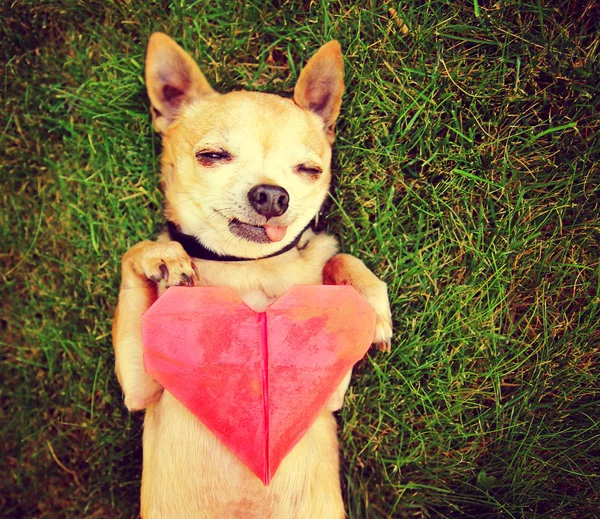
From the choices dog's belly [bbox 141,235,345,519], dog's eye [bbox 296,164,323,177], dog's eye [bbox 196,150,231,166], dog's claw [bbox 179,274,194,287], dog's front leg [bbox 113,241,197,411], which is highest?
dog's eye [bbox 196,150,231,166]

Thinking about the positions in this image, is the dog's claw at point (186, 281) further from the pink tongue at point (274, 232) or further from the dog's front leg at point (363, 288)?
the dog's front leg at point (363, 288)

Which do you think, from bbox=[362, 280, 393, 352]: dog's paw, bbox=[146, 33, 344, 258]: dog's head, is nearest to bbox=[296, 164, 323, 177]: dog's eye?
bbox=[146, 33, 344, 258]: dog's head

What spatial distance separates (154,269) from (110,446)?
1.66 m

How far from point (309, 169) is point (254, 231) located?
1.50 feet

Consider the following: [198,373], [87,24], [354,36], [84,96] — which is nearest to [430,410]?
[198,373]

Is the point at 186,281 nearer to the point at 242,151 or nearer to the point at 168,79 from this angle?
the point at 242,151

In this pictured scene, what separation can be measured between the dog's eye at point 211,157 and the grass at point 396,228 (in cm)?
85

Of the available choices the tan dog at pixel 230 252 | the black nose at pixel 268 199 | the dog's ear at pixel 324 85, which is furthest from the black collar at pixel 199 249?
the dog's ear at pixel 324 85

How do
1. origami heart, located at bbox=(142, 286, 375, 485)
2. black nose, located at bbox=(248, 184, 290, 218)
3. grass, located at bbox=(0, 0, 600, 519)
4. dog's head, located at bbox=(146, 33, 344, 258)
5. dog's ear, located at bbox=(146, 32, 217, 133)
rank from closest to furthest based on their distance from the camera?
origami heart, located at bbox=(142, 286, 375, 485), black nose, located at bbox=(248, 184, 290, 218), dog's head, located at bbox=(146, 33, 344, 258), dog's ear, located at bbox=(146, 32, 217, 133), grass, located at bbox=(0, 0, 600, 519)

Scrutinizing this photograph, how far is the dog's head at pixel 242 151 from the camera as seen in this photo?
228 centimetres

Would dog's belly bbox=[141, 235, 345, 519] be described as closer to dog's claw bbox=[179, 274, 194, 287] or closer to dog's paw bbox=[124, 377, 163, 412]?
dog's paw bbox=[124, 377, 163, 412]

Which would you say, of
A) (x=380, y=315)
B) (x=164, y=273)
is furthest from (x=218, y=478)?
(x=380, y=315)

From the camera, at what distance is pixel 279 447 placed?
2.05m

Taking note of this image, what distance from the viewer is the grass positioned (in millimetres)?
2779
